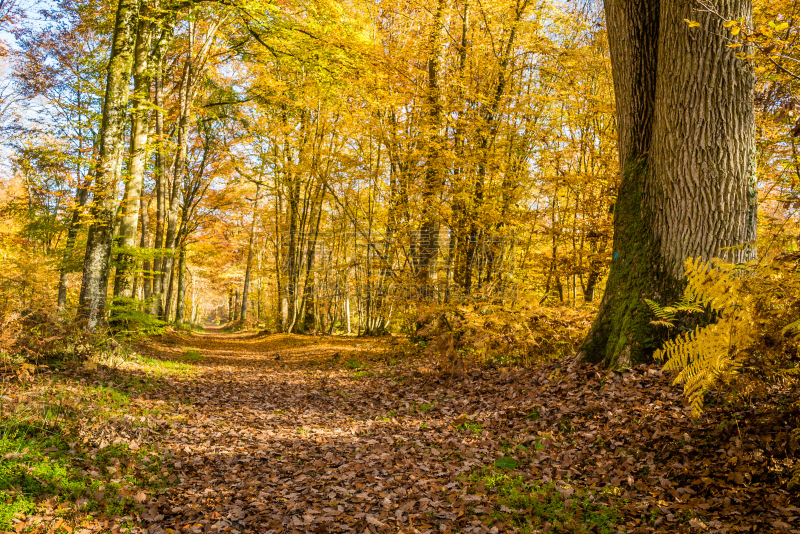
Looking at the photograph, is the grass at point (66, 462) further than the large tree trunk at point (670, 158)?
No

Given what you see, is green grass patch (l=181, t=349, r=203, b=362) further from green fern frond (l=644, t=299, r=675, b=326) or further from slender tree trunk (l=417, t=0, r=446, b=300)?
green fern frond (l=644, t=299, r=675, b=326)

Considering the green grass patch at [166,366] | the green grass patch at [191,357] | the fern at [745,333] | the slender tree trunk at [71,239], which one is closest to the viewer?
the fern at [745,333]

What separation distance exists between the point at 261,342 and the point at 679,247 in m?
15.2

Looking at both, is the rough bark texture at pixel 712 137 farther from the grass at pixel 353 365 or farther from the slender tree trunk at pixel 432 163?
the grass at pixel 353 365

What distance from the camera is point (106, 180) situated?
8.02 m

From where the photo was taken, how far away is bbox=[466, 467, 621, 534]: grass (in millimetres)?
3198

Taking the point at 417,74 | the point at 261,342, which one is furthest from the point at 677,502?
the point at 261,342

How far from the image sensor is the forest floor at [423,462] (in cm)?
327

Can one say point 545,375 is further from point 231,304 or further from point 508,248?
point 231,304

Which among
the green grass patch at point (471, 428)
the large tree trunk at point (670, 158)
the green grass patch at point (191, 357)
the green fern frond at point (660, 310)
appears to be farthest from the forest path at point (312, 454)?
the large tree trunk at point (670, 158)

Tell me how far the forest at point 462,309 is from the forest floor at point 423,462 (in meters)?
0.03

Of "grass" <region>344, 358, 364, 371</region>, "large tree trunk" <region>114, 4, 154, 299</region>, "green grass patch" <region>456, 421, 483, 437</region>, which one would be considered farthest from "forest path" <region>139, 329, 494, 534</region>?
"large tree trunk" <region>114, 4, 154, 299</region>

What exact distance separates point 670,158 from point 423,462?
429cm

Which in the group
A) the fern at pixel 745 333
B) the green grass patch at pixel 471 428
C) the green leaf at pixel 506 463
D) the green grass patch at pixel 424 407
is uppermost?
the fern at pixel 745 333
